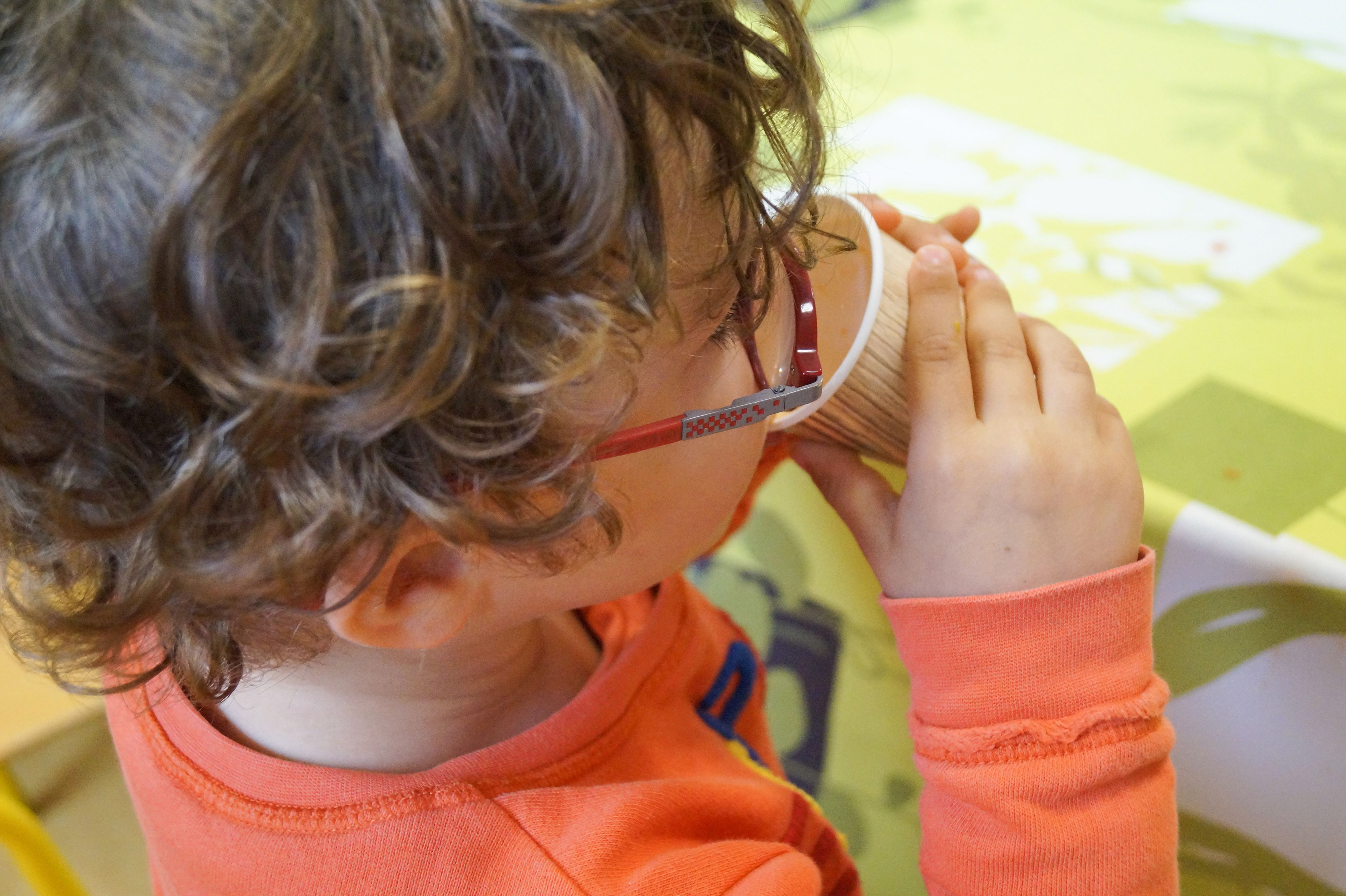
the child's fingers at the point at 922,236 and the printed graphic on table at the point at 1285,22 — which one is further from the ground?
the child's fingers at the point at 922,236

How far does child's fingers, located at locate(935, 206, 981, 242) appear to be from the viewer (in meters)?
0.80

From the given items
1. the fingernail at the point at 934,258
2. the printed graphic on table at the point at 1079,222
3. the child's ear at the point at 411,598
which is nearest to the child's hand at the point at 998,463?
the fingernail at the point at 934,258

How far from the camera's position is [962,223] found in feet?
2.64

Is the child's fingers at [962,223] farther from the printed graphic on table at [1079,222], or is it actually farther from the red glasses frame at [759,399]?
A: the red glasses frame at [759,399]

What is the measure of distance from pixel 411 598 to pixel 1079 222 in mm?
593

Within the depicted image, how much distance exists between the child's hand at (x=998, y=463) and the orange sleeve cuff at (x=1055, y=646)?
14mm

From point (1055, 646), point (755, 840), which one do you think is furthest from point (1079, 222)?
point (755, 840)

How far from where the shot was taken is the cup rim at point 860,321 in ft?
2.10

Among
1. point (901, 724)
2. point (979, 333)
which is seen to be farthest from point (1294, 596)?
point (901, 724)

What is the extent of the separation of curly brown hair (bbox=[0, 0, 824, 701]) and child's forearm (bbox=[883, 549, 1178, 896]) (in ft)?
0.89

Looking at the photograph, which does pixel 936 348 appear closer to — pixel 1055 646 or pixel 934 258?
pixel 934 258

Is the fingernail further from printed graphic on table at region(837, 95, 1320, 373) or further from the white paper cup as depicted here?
printed graphic on table at region(837, 95, 1320, 373)

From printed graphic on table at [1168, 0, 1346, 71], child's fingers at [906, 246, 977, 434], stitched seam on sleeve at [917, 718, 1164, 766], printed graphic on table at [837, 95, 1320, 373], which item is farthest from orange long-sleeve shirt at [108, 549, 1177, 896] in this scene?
printed graphic on table at [1168, 0, 1346, 71]

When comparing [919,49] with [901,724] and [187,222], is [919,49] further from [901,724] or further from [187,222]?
[187,222]
